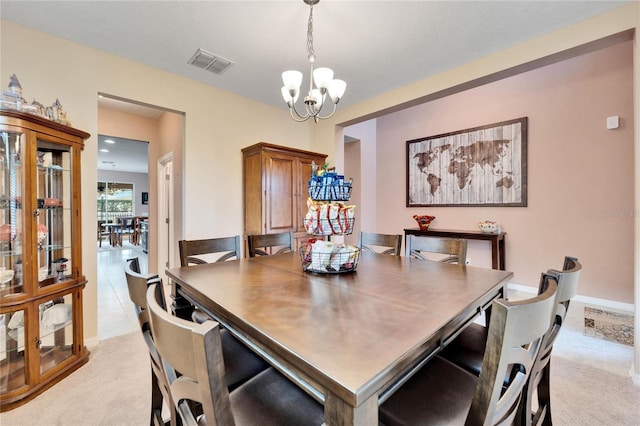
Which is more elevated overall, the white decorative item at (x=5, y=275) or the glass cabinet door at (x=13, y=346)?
the white decorative item at (x=5, y=275)

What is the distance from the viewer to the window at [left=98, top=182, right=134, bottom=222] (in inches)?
413

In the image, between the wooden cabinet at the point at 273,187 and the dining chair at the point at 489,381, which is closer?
the dining chair at the point at 489,381

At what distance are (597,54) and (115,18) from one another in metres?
4.99

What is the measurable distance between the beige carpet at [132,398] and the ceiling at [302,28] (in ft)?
8.59

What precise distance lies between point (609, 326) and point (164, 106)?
4.92m

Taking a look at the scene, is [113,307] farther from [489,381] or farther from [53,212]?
[489,381]

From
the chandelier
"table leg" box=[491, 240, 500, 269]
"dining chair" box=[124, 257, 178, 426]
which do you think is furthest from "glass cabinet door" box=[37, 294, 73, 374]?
"table leg" box=[491, 240, 500, 269]

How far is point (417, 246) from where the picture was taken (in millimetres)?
2004

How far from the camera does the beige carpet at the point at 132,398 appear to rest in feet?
5.03

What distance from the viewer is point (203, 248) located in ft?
6.31

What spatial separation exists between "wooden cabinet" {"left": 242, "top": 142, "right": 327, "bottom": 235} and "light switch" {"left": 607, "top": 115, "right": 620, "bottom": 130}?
3509mm

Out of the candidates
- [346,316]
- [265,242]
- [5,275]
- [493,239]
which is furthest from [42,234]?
[493,239]

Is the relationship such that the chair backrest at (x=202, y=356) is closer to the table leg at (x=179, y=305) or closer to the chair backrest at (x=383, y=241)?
Result: the table leg at (x=179, y=305)

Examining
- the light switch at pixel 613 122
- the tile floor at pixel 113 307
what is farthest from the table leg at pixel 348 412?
the light switch at pixel 613 122
